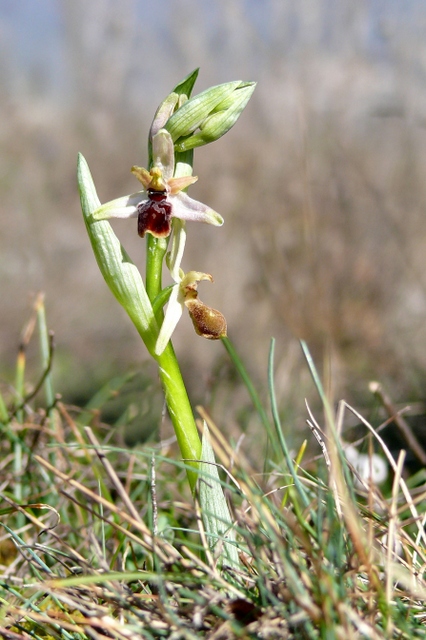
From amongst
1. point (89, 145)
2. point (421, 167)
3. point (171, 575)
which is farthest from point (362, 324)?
point (171, 575)

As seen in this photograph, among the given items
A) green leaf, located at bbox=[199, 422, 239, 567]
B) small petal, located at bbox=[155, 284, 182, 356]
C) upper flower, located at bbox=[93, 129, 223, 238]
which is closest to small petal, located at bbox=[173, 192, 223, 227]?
upper flower, located at bbox=[93, 129, 223, 238]

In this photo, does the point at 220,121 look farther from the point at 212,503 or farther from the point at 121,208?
the point at 212,503

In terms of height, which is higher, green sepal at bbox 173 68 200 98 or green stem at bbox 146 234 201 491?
green sepal at bbox 173 68 200 98

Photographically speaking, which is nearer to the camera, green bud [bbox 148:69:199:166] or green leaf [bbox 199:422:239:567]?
green leaf [bbox 199:422:239:567]

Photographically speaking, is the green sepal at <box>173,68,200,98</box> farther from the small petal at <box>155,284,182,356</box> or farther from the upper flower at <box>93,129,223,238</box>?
the small petal at <box>155,284,182,356</box>

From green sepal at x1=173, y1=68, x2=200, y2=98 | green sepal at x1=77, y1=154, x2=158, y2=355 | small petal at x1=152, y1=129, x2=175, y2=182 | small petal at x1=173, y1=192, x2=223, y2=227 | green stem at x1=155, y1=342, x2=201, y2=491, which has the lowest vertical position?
green stem at x1=155, y1=342, x2=201, y2=491

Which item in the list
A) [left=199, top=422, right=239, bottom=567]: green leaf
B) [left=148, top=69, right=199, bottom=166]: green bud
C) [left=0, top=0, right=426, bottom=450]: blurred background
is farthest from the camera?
[left=0, top=0, right=426, bottom=450]: blurred background

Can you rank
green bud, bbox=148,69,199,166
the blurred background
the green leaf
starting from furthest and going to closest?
the blurred background, green bud, bbox=148,69,199,166, the green leaf

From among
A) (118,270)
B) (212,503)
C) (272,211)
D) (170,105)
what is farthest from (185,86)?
(272,211)
